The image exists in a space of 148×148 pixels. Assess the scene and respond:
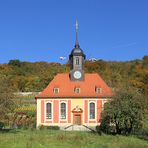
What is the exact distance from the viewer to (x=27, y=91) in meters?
92.5

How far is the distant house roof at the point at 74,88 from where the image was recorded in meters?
57.8

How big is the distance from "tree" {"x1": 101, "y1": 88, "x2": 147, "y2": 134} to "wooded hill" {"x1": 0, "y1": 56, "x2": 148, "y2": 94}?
3597cm

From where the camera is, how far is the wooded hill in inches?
3514

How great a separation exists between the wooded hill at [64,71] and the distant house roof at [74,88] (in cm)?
1723

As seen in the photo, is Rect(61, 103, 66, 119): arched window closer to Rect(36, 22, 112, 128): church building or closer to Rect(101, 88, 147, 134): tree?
Rect(36, 22, 112, 128): church building

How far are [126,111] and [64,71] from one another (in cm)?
5566

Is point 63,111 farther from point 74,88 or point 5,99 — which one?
point 5,99

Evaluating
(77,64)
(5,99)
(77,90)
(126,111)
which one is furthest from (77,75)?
(5,99)

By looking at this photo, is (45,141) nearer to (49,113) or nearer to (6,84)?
(6,84)

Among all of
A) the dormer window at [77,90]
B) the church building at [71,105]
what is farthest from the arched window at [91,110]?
the dormer window at [77,90]

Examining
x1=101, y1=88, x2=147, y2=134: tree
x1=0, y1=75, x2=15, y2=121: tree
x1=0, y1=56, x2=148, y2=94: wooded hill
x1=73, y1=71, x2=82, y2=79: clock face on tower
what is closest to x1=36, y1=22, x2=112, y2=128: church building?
x1=73, y1=71, x2=82, y2=79: clock face on tower

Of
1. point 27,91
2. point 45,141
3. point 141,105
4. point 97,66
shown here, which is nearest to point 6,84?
point 45,141

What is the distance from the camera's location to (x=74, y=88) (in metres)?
58.6

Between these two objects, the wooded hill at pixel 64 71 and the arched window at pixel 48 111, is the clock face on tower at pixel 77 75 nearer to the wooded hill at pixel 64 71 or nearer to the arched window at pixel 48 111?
the arched window at pixel 48 111
